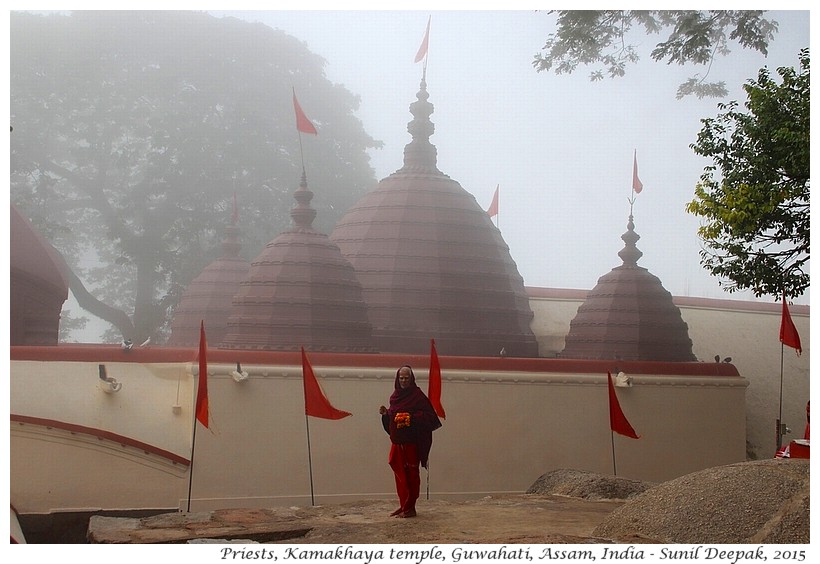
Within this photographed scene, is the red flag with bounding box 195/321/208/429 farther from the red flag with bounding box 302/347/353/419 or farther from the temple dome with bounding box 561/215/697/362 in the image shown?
the temple dome with bounding box 561/215/697/362

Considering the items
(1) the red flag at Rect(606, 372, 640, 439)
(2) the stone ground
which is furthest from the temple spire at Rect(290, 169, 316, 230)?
(2) the stone ground

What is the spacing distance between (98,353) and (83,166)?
9833 mm

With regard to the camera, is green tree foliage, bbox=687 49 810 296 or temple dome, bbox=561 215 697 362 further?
temple dome, bbox=561 215 697 362

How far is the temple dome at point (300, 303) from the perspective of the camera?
431 inches

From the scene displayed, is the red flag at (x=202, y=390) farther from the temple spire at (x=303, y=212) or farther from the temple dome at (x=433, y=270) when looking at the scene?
the temple dome at (x=433, y=270)

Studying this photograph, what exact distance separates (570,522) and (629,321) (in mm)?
5627

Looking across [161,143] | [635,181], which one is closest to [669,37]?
[635,181]

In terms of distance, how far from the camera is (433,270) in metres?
12.4

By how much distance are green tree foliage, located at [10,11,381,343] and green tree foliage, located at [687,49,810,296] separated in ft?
31.2

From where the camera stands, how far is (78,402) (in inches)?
376

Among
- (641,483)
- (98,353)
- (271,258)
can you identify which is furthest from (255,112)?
(641,483)

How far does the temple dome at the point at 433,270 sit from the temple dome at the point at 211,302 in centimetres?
159

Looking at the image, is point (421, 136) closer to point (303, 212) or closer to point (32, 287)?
point (303, 212)

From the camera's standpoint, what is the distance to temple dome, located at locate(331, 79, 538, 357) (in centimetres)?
1219
